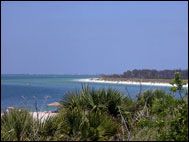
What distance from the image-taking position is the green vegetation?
9773mm

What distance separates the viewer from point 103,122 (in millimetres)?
12516

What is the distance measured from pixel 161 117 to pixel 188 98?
3.41 ft

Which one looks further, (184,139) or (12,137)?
(12,137)

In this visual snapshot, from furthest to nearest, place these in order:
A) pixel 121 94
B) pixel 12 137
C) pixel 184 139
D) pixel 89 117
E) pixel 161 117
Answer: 1. pixel 121 94
2. pixel 89 117
3. pixel 12 137
4. pixel 161 117
5. pixel 184 139

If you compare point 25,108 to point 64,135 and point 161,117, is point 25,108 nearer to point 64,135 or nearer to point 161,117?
point 64,135

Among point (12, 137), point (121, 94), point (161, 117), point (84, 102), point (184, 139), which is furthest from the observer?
point (121, 94)

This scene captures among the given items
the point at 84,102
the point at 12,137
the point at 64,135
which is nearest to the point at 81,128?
the point at 64,135

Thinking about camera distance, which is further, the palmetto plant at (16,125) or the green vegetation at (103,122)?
the palmetto plant at (16,125)

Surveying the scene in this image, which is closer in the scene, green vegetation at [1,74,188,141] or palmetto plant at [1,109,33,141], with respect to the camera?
green vegetation at [1,74,188,141]

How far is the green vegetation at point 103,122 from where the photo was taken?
9773 mm

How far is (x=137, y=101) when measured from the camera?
1659cm

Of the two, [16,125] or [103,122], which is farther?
[103,122]

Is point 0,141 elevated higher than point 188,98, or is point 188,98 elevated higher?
point 188,98

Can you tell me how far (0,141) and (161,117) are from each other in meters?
3.14
